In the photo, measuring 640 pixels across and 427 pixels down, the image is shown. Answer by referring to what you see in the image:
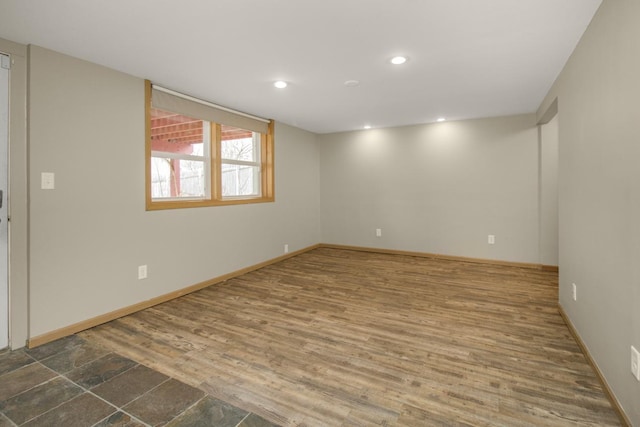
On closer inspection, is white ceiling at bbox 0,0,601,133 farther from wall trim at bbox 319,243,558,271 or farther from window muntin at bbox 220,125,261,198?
wall trim at bbox 319,243,558,271

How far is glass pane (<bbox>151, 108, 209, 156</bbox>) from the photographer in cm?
346

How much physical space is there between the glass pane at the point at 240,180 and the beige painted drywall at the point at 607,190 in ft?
12.4

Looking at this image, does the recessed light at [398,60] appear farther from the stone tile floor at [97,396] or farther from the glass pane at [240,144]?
the stone tile floor at [97,396]

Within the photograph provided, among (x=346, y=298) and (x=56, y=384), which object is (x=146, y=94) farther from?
(x=346, y=298)

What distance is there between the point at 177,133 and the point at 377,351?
3.22m

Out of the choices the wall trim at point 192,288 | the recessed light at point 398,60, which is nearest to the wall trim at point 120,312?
the wall trim at point 192,288

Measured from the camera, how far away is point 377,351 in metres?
2.31

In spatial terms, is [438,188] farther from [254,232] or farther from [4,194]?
[4,194]

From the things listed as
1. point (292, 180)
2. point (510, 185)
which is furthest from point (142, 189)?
point (510, 185)

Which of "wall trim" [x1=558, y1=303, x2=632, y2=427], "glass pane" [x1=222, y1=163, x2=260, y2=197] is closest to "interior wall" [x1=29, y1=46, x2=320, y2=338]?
"glass pane" [x1=222, y1=163, x2=260, y2=197]

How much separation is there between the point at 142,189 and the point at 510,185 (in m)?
4.85

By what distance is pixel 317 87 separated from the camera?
342cm

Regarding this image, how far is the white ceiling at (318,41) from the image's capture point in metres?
1.94

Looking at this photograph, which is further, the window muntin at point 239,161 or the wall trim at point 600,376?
the window muntin at point 239,161
